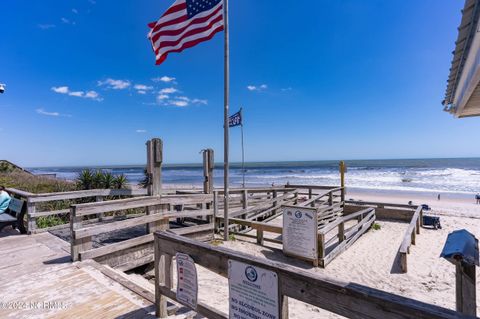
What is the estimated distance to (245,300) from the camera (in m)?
2.12

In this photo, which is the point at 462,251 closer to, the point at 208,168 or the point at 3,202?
the point at 208,168

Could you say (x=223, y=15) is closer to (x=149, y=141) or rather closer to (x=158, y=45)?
(x=158, y=45)

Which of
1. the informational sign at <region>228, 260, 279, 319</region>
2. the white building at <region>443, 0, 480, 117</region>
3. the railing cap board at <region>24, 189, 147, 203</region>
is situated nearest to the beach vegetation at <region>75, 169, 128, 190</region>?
the railing cap board at <region>24, 189, 147, 203</region>

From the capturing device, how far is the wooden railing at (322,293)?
1.40 meters

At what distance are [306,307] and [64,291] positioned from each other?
352 cm

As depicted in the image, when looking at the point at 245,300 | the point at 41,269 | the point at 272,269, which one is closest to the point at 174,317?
the point at 245,300

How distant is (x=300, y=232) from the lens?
6.51m

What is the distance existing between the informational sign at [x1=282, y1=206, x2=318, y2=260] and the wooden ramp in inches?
153

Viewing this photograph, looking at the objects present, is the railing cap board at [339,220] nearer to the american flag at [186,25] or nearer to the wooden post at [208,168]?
the wooden post at [208,168]

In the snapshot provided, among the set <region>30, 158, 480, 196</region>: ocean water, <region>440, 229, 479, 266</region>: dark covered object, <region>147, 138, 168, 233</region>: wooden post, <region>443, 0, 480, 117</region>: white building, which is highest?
<region>443, 0, 480, 117</region>: white building

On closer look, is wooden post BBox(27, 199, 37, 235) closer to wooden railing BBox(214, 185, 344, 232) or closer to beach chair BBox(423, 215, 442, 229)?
wooden railing BBox(214, 185, 344, 232)

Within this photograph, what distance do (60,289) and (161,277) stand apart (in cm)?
167

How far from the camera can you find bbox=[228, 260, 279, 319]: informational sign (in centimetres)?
196

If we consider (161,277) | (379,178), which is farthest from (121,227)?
→ (379,178)
